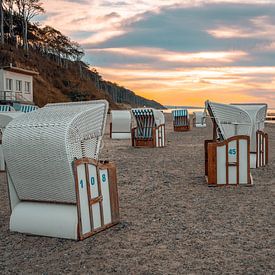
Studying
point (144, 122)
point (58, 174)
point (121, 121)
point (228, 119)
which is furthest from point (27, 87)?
point (58, 174)

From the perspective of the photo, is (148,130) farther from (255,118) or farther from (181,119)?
(181,119)

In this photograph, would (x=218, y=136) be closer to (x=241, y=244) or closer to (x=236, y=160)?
(x=236, y=160)

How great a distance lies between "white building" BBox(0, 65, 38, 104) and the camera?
4681cm

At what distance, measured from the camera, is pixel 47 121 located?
18.4 ft

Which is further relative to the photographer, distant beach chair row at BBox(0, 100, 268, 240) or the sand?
distant beach chair row at BBox(0, 100, 268, 240)

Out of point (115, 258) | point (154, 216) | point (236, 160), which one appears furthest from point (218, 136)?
point (115, 258)

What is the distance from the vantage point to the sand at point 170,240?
4.72 metres

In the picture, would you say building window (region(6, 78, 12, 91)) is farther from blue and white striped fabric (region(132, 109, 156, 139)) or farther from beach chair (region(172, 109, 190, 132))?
blue and white striped fabric (region(132, 109, 156, 139))

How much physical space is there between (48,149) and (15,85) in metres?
47.9

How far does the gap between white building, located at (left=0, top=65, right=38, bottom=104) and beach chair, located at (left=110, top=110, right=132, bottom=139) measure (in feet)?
75.5

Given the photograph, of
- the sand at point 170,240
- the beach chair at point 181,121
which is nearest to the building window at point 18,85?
the beach chair at point 181,121

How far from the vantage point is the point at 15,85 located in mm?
51500

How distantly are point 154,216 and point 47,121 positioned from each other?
7.10ft

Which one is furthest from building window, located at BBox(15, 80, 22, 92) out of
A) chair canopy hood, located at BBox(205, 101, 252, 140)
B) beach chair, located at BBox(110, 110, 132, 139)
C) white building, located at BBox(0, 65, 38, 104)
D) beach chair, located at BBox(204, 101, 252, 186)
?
beach chair, located at BBox(204, 101, 252, 186)
